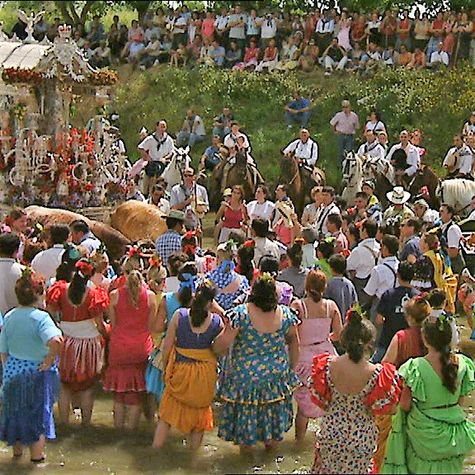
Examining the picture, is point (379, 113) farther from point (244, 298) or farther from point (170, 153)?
point (244, 298)

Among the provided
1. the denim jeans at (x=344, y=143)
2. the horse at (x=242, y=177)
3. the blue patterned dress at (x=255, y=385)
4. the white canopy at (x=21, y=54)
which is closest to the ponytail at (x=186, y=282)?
the blue patterned dress at (x=255, y=385)

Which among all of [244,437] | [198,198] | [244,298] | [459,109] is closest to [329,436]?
[244,437]

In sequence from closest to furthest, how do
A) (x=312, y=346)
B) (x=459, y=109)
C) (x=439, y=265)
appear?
(x=312, y=346) < (x=439, y=265) < (x=459, y=109)

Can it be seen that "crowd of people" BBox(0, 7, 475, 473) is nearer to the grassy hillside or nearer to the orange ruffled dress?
the orange ruffled dress

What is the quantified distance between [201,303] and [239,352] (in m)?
0.45

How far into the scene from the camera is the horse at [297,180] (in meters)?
17.9

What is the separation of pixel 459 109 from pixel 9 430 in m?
17.4

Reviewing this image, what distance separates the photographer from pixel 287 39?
26234mm

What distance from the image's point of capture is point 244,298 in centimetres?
805

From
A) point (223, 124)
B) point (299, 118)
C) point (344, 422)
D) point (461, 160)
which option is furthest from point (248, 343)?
point (299, 118)

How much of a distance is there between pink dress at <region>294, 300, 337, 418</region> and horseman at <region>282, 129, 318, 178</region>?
1059cm

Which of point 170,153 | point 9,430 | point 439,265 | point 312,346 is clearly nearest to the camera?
point 9,430

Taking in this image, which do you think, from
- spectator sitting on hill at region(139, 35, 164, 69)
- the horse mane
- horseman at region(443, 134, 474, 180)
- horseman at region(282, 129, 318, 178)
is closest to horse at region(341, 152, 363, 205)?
horseman at region(282, 129, 318, 178)

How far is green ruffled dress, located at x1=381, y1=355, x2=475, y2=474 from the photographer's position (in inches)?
236
